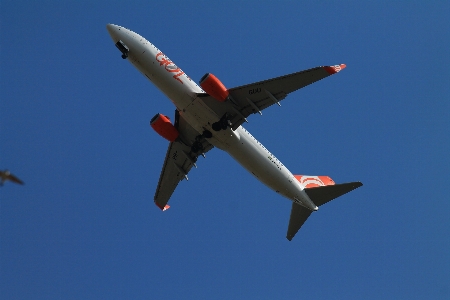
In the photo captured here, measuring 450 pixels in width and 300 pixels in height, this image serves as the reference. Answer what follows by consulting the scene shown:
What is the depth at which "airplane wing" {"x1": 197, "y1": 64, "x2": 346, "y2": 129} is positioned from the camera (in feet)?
122

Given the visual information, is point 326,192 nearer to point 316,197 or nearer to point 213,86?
point 316,197

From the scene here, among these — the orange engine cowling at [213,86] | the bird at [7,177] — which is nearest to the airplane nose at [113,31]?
the orange engine cowling at [213,86]

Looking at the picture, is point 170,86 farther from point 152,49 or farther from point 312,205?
point 312,205

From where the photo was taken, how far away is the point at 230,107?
1558 inches

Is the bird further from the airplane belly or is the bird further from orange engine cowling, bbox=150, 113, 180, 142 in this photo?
orange engine cowling, bbox=150, 113, 180, 142

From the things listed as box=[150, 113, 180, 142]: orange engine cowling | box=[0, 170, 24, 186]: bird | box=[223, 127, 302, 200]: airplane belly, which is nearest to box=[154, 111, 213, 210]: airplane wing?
box=[150, 113, 180, 142]: orange engine cowling

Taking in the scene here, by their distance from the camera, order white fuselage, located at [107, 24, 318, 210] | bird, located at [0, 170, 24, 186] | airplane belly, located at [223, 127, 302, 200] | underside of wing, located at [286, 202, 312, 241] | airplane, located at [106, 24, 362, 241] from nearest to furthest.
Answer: bird, located at [0, 170, 24, 186], airplane, located at [106, 24, 362, 241], white fuselage, located at [107, 24, 318, 210], airplane belly, located at [223, 127, 302, 200], underside of wing, located at [286, 202, 312, 241]

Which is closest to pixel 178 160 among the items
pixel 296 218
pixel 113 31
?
pixel 296 218

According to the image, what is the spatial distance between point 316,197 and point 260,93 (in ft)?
34.1

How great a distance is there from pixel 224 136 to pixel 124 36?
445 inches

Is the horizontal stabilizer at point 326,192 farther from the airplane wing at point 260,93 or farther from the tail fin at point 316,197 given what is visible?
the airplane wing at point 260,93

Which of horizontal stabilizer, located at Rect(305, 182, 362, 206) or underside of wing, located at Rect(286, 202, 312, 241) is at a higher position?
horizontal stabilizer, located at Rect(305, 182, 362, 206)

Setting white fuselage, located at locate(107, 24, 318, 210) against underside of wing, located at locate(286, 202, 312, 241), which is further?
underside of wing, located at locate(286, 202, 312, 241)

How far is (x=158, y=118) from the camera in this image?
43281mm
